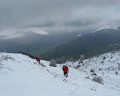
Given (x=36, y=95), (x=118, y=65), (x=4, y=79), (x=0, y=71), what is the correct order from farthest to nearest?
1. (x=118, y=65)
2. (x=0, y=71)
3. (x=4, y=79)
4. (x=36, y=95)

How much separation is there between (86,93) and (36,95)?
4225 millimetres

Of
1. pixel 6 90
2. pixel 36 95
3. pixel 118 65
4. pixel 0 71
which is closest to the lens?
pixel 36 95

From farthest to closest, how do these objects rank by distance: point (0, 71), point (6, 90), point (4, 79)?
point (0, 71), point (4, 79), point (6, 90)

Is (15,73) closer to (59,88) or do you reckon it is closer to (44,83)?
(44,83)

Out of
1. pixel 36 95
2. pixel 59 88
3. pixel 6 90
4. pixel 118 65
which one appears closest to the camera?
pixel 36 95

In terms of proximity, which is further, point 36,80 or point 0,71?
point 0,71

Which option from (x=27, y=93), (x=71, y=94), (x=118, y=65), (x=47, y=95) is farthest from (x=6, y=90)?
(x=118, y=65)

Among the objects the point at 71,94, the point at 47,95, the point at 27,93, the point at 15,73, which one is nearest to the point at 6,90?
the point at 27,93

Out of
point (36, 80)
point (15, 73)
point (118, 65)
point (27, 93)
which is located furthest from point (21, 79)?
point (118, 65)

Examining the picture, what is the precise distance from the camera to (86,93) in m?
22.5

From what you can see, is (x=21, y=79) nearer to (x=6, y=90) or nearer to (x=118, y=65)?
(x=6, y=90)

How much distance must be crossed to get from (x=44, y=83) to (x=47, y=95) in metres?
4.59

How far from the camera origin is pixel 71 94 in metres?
21.5

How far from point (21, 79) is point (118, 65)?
309ft
